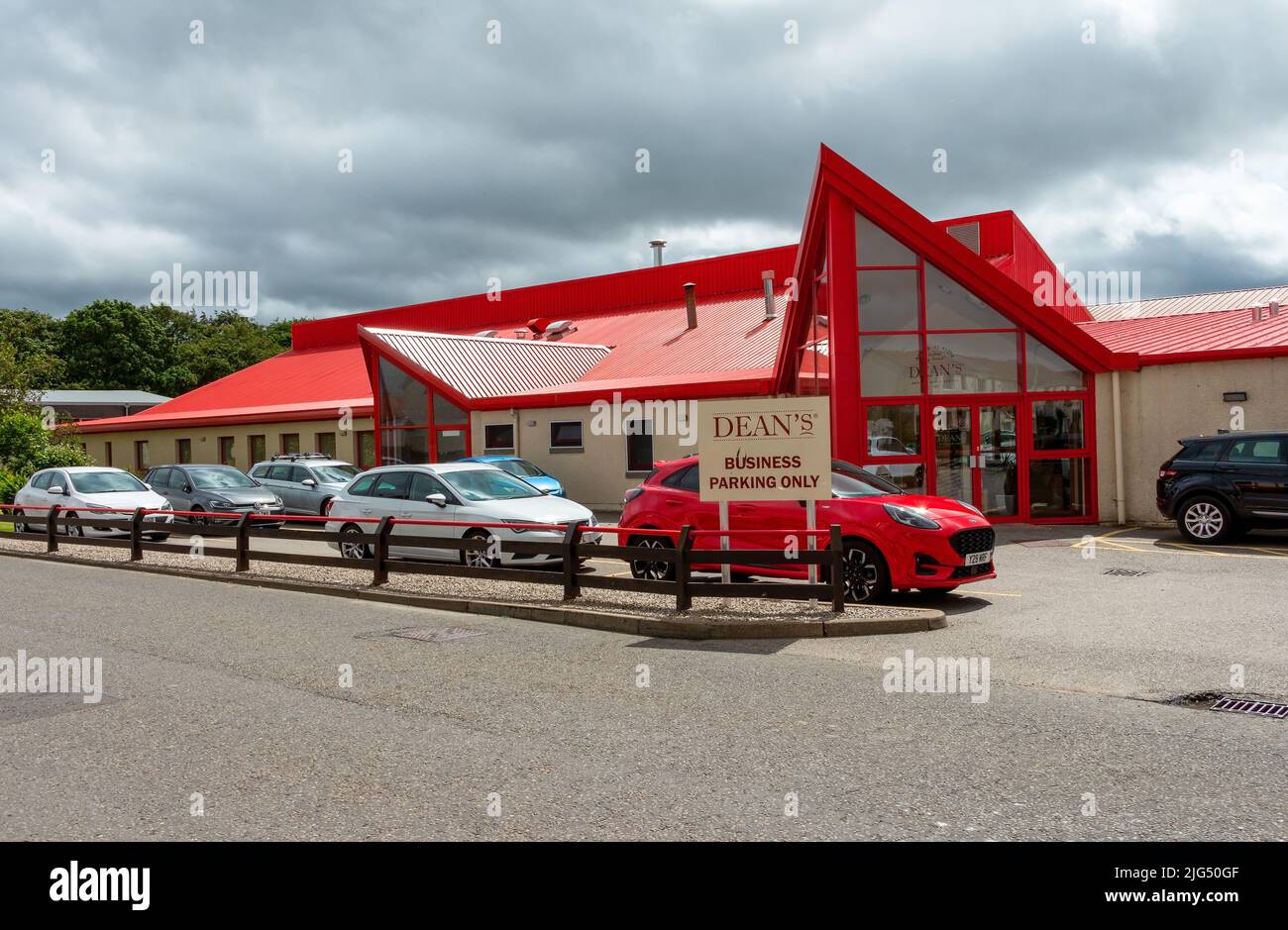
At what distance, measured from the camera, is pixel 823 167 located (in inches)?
802

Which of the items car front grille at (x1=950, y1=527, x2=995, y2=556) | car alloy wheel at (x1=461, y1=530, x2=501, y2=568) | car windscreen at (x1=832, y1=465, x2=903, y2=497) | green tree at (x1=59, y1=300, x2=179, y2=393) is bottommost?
car alloy wheel at (x1=461, y1=530, x2=501, y2=568)

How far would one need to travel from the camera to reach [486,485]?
1572cm

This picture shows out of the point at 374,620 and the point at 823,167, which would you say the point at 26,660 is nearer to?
the point at 374,620

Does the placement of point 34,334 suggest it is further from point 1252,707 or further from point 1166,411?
point 1252,707

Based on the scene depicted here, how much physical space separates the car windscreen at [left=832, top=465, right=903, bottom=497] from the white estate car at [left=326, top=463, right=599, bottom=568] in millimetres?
3353

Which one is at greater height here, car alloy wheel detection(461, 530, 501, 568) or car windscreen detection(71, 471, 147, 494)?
car windscreen detection(71, 471, 147, 494)

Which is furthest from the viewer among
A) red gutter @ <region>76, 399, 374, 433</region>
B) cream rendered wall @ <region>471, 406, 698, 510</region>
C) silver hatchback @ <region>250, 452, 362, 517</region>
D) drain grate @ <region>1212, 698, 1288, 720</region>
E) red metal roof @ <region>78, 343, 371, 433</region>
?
red metal roof @ <region>78, 343, 371, 433</region>

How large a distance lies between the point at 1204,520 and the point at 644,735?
1300cm

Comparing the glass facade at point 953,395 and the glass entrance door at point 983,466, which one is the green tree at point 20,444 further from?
the glass entrance door at point 983,466

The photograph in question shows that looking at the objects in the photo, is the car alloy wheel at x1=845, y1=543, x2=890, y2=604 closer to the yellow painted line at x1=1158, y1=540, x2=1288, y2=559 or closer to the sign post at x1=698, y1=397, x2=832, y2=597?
the sign post at x1=698, y1=397, x2=832, y2=597

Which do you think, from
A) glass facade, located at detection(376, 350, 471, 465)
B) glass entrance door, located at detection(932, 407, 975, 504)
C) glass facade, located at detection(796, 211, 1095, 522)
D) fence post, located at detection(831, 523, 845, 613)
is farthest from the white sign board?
glass facade, located at detection(376, 350, 471, 465)

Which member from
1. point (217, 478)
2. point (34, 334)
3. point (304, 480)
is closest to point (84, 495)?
point (217, 478)

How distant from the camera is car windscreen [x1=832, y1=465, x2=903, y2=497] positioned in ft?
38.9

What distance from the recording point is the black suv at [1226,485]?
15.4 metres
